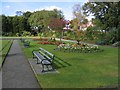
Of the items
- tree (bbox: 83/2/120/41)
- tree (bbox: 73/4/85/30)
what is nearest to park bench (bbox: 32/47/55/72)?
tree (bbox: 83/2/120/41)

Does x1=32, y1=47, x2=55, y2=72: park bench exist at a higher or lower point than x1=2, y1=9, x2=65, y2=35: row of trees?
lower

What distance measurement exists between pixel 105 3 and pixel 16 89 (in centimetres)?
2846

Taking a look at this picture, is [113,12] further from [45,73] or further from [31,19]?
[31,19]

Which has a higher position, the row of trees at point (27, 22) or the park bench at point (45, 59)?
the row of trees at point (27, 22)

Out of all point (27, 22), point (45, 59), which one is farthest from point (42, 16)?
point (45, 59)

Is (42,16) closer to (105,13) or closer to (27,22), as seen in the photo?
(27,22)

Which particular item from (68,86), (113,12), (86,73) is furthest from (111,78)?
(113,12)

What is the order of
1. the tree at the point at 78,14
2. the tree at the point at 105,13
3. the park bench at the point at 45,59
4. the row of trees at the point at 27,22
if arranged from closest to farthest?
the park bench at the point at 45,59, the tree at the point at 105,13, the tree at the point at 78,14, the row of trees at the point at 27,22

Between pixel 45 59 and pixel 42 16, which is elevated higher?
pixel 42 16

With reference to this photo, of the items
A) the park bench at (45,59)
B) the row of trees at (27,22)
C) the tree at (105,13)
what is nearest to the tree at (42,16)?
the row of trees at (27,22)

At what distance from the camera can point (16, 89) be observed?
6.90m

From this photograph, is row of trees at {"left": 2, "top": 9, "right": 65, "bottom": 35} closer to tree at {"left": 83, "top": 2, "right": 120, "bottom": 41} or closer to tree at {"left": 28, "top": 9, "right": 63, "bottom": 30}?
tree at {"left": 28, "top": 9, "right": 63, "bottom": 30}

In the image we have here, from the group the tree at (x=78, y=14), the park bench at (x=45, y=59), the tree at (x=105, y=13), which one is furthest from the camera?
the tree at (x=78, y=14)

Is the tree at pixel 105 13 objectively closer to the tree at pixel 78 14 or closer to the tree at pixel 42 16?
the tree at pixel 78 14
